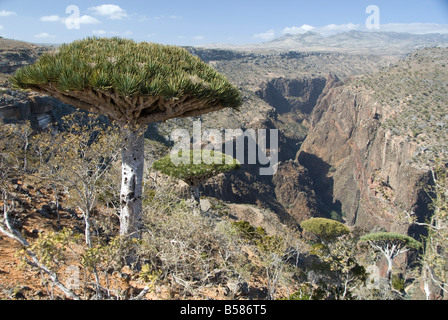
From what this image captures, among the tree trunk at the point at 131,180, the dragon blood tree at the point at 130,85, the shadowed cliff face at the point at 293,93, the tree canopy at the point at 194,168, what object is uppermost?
the shadowed cliff face at the point at 293,93

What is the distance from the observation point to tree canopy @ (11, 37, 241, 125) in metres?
4.98

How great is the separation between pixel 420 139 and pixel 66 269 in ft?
189

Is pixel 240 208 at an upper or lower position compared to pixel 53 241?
lower

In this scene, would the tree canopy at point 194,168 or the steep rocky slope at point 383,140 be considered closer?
the tree canopy at point 194,168

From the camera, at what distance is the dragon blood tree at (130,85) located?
5.02 meters

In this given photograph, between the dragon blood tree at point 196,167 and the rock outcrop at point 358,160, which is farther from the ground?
the dragon blood tree at point 196,167

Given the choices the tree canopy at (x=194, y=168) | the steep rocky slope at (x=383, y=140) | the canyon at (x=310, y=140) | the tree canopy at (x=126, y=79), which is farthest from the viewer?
the steep rocky slope at (x=383, y=140)

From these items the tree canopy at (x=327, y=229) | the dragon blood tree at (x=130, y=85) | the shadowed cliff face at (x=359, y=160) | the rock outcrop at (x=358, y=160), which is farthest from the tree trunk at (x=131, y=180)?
the rock outcrop at (x=358, y=160)

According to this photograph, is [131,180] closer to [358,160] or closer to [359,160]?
[359,160]

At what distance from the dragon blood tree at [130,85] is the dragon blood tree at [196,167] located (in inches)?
317

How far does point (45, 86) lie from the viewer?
18.3 ft

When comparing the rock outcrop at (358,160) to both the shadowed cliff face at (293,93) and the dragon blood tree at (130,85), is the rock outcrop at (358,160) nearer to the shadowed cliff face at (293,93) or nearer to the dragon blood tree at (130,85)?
the shadowed cliff face at (293,93)
